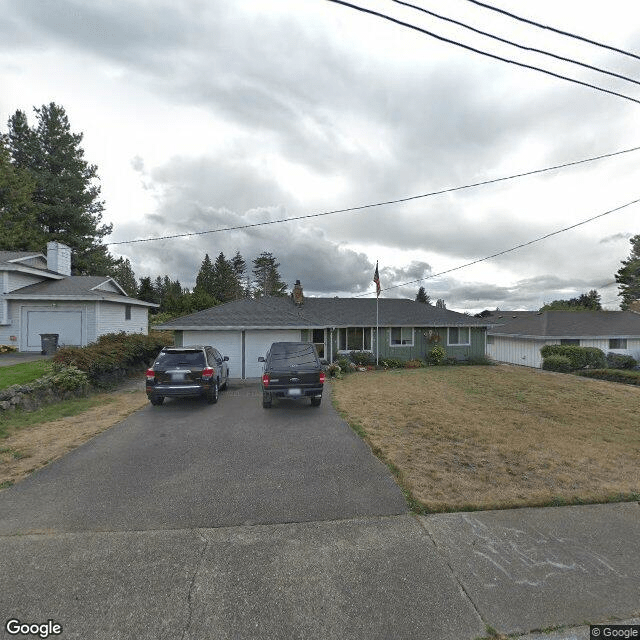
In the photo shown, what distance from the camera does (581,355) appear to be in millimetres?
22703

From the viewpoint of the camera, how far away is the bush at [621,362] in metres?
23.4

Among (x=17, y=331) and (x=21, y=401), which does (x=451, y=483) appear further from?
(x=17, y=331)

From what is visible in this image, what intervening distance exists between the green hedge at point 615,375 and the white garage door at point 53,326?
2914 centimetres

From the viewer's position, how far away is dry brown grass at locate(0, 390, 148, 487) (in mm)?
5637

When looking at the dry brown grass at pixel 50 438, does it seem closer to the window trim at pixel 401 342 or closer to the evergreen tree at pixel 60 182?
the window trim at pixel 401 342

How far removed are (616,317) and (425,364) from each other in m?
19.5

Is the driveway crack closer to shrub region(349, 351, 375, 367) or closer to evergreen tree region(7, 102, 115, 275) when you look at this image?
shrub region(349, 351, 375, 367)

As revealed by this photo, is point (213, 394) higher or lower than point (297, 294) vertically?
lower

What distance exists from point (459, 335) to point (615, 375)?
8.38 metres

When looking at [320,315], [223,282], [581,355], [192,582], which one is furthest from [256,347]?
[223,282]

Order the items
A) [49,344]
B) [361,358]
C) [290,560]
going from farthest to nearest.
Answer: [361,358]
[49,344]
[290,560]

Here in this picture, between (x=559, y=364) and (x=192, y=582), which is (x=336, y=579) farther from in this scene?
(x=559, y=364)

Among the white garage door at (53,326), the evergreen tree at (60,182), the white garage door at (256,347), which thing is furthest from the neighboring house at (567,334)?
the evergreen tree at (60,182)

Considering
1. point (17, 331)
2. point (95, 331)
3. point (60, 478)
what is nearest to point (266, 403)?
point (60, 478)
